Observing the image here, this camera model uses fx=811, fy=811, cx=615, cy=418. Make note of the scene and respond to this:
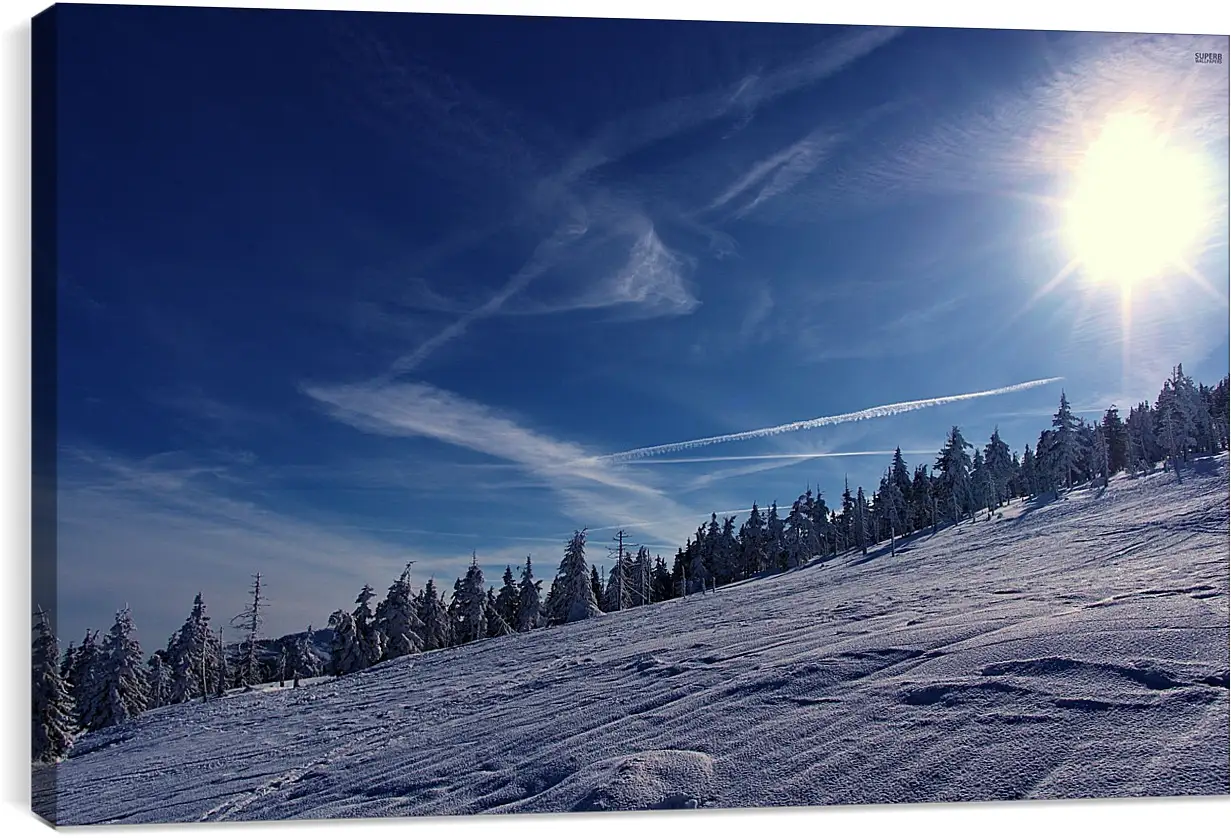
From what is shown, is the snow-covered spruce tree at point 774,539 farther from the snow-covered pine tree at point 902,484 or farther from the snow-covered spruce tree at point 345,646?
the snow-covered spruce tree at point 345,646

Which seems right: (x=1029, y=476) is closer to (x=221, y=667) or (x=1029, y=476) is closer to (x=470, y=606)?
(x=470, y=606)

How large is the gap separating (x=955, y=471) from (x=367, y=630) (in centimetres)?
442

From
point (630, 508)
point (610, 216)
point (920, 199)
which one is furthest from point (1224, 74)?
point (630, 508)

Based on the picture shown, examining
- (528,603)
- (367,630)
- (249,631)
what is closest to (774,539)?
(528,603)

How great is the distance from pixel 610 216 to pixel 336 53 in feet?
6.73

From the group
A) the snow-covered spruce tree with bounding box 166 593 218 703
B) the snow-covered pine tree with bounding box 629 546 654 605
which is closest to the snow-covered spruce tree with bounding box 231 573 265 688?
the snow-covered spruce tree with bounding box 166 593 218 703

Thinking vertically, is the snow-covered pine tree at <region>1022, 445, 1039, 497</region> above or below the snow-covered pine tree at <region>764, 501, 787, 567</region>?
above

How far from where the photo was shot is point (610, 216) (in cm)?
551

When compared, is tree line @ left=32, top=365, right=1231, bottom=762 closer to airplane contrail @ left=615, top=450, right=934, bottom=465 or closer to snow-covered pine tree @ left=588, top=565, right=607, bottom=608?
snow-covered pine tree @ left=588, top=565, right=607, bottom=608

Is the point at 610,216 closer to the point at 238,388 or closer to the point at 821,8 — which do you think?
the point at 821,8

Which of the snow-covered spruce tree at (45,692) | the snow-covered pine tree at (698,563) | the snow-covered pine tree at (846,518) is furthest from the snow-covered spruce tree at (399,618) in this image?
the snow-covered pine tree at (846,518)

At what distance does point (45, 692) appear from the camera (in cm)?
478

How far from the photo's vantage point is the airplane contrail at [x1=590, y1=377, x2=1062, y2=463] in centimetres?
555

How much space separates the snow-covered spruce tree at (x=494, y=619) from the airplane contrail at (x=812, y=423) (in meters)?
1.19
